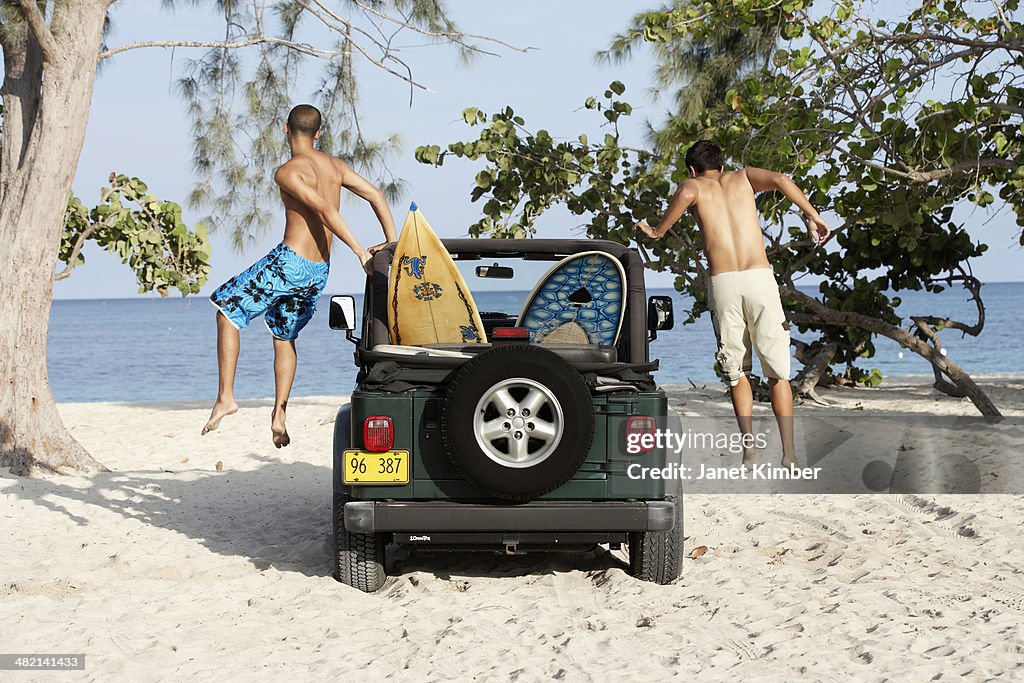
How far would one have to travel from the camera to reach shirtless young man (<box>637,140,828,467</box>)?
256 inches

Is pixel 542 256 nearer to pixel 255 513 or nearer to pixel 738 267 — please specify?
pixel 738 267

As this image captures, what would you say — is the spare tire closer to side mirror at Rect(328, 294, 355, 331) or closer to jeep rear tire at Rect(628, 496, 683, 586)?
side mirror at Rect(328, 294, 355, 331)

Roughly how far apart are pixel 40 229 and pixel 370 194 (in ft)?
18.6

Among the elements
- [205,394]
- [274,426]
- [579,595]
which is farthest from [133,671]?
[205,394]

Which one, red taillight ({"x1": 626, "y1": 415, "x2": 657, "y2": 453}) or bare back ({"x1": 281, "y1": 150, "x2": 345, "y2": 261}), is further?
bare back ({"x1": 281, "y1": 150, "x2": 345, "y2": 261})

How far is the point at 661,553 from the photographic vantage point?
5.75 m

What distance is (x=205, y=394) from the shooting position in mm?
37531

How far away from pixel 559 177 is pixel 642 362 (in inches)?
215

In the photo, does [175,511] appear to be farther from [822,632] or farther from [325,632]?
[822,632]

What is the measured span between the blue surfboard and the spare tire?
919 mm

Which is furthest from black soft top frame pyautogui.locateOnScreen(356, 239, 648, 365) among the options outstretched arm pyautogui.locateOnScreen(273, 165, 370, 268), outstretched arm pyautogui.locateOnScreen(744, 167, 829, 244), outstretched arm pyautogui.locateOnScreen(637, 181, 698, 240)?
outstretched arm pyautogui.locateOnScreen(744, 167, 829, 244)

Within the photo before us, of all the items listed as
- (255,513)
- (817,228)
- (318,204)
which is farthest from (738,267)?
(255,513)

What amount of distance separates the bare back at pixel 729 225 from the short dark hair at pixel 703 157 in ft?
0.34

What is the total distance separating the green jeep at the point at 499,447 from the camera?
5039mm
